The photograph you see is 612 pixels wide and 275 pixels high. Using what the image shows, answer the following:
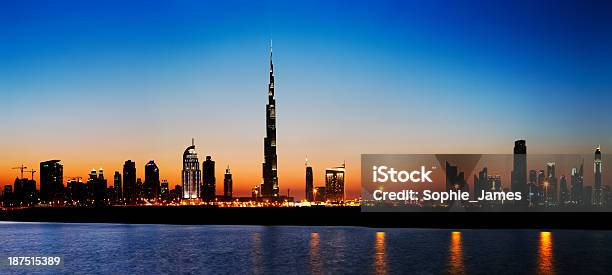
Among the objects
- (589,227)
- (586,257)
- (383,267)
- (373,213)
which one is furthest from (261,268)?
(373,213)

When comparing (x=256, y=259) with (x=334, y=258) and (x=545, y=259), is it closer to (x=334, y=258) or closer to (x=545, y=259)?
(x=334, y=258)

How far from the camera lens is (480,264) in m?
66.6

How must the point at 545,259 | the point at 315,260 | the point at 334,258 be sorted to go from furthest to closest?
the point at 334,258, the point at 545,259, the point at 315,260

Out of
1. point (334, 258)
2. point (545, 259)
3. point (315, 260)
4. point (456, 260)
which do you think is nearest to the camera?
point (456, 260)

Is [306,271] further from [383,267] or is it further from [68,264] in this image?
[68,264]

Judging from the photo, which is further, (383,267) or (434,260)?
(434,260)

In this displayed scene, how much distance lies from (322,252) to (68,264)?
1174 inches

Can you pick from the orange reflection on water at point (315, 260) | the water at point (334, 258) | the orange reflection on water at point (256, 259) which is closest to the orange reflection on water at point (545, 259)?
the water at point (334, 258)

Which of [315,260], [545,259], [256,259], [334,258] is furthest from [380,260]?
[545,259]

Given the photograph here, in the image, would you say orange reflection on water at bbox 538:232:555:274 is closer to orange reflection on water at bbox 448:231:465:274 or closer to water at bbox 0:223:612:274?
water at bbox 0:223:612:274

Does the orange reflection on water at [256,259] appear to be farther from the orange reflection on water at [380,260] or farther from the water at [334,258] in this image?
the orange reflection on water at [380,260]

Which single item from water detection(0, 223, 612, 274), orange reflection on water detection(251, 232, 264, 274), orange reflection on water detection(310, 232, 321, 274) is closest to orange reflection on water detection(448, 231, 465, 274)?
water detection(0, 223, 612, 274)

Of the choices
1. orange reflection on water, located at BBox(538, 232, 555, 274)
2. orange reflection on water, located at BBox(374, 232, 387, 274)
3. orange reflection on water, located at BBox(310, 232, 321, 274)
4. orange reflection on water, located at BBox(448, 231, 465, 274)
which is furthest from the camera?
orange reflection on water, located at BBox(374, 232, 387, 274)

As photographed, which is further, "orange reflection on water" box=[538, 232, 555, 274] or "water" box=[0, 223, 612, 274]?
"water" box=[0, 223, 612, 274]
